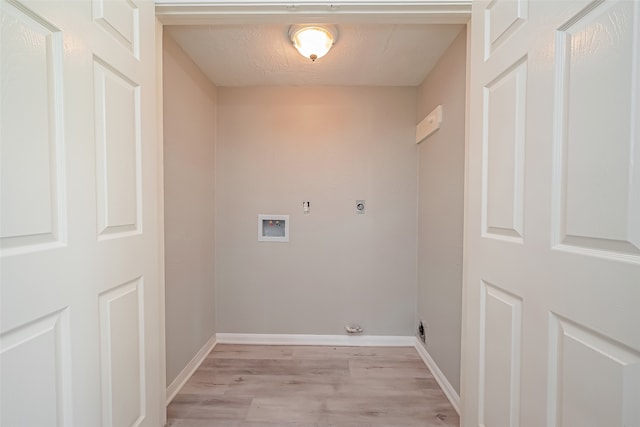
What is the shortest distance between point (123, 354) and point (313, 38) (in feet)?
5.99

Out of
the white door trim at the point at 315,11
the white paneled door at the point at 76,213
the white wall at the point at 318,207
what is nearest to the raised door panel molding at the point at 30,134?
the white paneled door at the point at 76,213

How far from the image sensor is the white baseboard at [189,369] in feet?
5.45

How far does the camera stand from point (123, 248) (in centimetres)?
100

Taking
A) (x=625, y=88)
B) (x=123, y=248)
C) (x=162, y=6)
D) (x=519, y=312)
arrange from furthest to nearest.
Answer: (x=162, y=6) < (x=123, y=248) < (x=519, y=312) < (x=625, y=88)

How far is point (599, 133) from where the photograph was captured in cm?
63

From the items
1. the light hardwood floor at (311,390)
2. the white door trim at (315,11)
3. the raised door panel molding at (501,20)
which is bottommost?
the light hardwood floor at (311,390)

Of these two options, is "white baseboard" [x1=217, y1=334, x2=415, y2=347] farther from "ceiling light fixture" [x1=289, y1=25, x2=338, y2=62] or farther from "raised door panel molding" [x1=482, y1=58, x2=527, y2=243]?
"ceiling light fixture" [x1=289, y1=25, x2=338, y2=62]

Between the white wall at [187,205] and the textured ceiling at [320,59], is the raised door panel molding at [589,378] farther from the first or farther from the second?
the white wall at [187,205]

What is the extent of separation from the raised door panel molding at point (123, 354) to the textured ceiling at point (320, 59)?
Result: 4.96 feet

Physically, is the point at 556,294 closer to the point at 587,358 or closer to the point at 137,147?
the point at 587,358

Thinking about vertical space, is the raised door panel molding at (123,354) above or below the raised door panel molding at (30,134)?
below

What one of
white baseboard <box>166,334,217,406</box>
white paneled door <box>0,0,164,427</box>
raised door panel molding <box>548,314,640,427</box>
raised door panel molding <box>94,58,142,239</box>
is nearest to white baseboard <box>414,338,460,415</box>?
raised door panel molding <box>548,314,640,427</box>

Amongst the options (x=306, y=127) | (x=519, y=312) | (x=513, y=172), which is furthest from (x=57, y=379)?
(x=306, y=127)

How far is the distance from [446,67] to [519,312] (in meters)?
1.61
